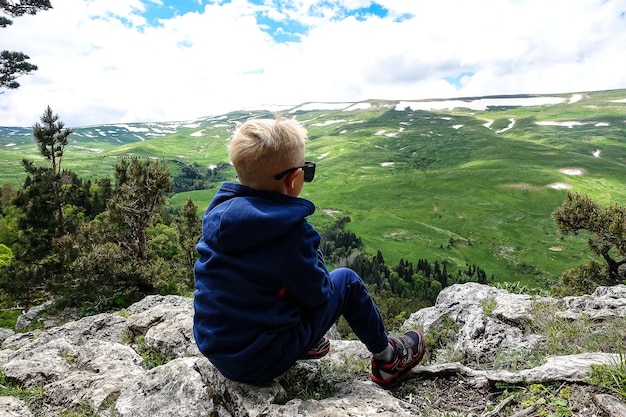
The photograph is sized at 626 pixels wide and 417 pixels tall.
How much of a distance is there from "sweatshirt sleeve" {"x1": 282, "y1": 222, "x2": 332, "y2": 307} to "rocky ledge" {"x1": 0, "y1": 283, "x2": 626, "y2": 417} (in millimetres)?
1460

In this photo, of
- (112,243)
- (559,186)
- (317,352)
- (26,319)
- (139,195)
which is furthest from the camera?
(559,186)

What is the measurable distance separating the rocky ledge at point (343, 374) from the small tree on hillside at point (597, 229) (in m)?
18.2

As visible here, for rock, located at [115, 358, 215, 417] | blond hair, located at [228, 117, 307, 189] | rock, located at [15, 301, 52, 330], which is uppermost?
blond hair, located at [228, 117, 307, 189]

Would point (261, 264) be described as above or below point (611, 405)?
above

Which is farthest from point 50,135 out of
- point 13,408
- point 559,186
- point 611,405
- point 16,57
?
point 559,186

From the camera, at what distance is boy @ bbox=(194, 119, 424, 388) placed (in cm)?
400

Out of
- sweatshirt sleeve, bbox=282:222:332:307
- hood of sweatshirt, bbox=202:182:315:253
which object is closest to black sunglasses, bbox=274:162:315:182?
hood of sweatshirt, bbox=202:182:315:253

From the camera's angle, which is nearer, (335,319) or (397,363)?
(335,319)

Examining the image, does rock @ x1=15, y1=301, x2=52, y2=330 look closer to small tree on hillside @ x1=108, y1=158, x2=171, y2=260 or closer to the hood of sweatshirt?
small tree on hillside @ x1=108, y1=158, x2=171, y2=260

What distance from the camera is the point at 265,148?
4.10m

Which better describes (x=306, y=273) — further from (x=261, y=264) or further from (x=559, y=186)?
(x=559, y=186)

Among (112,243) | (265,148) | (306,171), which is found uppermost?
(265,148)

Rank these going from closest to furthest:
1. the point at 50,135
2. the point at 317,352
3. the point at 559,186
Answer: the point at 317,352
the point at 50,135
the point at 559,186

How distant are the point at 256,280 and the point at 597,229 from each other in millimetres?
27702
